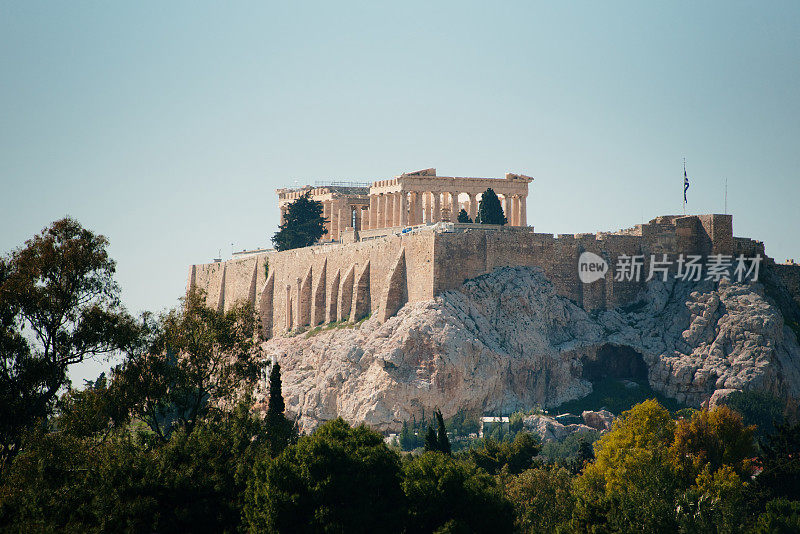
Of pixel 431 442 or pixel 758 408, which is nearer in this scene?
pixel 431 442

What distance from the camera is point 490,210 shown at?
261 ft

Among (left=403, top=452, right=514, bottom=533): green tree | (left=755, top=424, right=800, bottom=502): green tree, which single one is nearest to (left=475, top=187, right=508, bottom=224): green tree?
(left=755, top=424, right=800, bottom=502): green tree

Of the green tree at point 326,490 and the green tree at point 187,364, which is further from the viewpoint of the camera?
the green tree at point 187,364

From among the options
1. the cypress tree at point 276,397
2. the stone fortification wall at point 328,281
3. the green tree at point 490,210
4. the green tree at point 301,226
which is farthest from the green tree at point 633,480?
the green tree at point 301,226

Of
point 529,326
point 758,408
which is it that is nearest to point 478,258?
point 529,326

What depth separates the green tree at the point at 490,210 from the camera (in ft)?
260

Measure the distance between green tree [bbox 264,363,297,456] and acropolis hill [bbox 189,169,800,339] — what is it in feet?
57.6

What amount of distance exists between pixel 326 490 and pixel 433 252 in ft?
113

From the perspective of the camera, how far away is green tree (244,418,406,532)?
38594 millimetres

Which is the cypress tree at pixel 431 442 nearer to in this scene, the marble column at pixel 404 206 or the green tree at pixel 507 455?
the green tree at pixel 507 455

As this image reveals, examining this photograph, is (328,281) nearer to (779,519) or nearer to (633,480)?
(633,480)

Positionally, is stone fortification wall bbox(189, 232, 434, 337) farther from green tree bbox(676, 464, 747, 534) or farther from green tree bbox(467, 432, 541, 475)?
green tree bbox(676, 464, 747, 534)

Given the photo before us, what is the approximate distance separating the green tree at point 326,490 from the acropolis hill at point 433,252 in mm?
32053

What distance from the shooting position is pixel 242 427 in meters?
45.3
